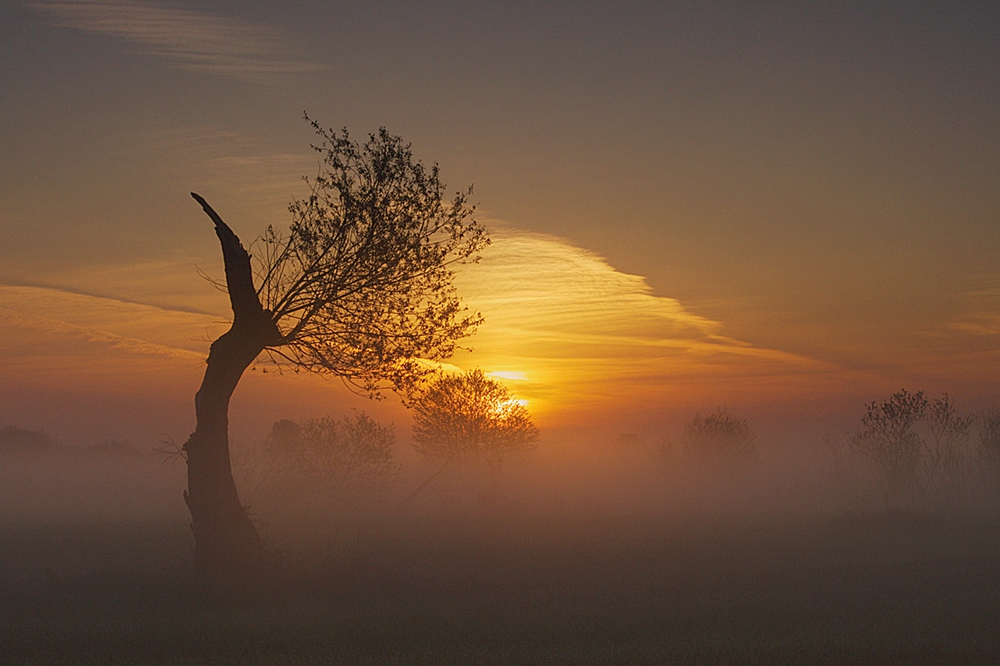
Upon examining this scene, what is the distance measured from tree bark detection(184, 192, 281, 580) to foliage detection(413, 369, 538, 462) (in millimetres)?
44780

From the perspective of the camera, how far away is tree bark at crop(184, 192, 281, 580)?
25.1 m

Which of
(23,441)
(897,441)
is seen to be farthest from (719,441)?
(23,441)

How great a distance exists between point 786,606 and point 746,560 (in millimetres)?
11332

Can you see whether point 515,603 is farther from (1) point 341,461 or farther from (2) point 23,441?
(2) point 23,441

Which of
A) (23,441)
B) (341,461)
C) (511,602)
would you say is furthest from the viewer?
(23,441)

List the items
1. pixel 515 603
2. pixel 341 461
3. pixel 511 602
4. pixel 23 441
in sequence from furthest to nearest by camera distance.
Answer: pixel 23 441
pixel 341 461
pixel 511 602
pixel 515 603

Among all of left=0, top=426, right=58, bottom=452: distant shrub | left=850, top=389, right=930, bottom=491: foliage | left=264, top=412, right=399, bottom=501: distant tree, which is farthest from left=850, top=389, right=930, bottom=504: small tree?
left=0, top=426, right=58, bottom=452: distant shrub

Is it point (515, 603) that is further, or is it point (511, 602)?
point (511, 602)

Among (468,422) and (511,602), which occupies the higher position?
(468,422)

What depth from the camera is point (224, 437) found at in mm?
26156

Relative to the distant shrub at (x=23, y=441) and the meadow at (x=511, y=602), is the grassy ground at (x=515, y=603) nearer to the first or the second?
the meadow at (x=511, y=602)

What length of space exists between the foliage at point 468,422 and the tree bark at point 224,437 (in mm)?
44780

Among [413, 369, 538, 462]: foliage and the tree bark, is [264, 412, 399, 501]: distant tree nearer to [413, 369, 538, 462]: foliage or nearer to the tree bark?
[413, 369, 538, 462]: foliage

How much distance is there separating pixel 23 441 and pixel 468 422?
131977 mm
